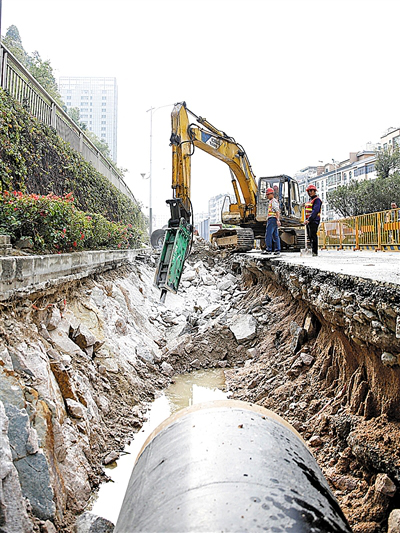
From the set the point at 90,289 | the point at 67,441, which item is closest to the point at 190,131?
the point at 90,289

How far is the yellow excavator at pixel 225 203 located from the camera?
920 centimetres

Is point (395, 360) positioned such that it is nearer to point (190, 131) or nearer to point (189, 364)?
point (189, 364)

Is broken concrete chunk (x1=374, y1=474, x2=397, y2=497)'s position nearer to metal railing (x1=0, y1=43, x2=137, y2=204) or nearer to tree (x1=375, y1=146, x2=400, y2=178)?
metal railing (x1=0, y1=43, x2=137, y2=204)

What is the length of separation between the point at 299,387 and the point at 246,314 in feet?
10.9

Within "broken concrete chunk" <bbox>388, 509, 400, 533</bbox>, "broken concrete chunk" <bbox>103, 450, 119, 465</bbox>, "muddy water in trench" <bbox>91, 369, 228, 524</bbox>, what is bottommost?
"muddy water in trench" <bbox>91, 369, 228, 524</bbox>

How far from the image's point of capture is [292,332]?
6.08 m

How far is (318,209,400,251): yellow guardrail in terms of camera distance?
14.6 meters

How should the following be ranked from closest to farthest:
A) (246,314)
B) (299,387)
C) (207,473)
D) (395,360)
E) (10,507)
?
(207,473) < (10,507) < (395,360) < (299,387) < (246,314)

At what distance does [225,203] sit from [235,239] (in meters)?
1.97

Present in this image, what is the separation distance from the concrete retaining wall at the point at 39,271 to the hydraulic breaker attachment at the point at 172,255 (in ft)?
7.20

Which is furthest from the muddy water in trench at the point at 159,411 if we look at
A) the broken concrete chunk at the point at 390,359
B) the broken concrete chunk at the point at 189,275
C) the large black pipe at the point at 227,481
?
the broken concrete chunk at the point at 189,275

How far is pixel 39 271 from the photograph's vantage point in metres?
4.15

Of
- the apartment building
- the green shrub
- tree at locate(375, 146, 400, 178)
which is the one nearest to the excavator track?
the green shrub

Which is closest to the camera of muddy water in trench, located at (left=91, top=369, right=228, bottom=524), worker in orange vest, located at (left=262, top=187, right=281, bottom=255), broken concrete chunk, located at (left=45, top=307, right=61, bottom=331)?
muddy water in trench, located at (left=91, top=369, right=228, bottom=524)
